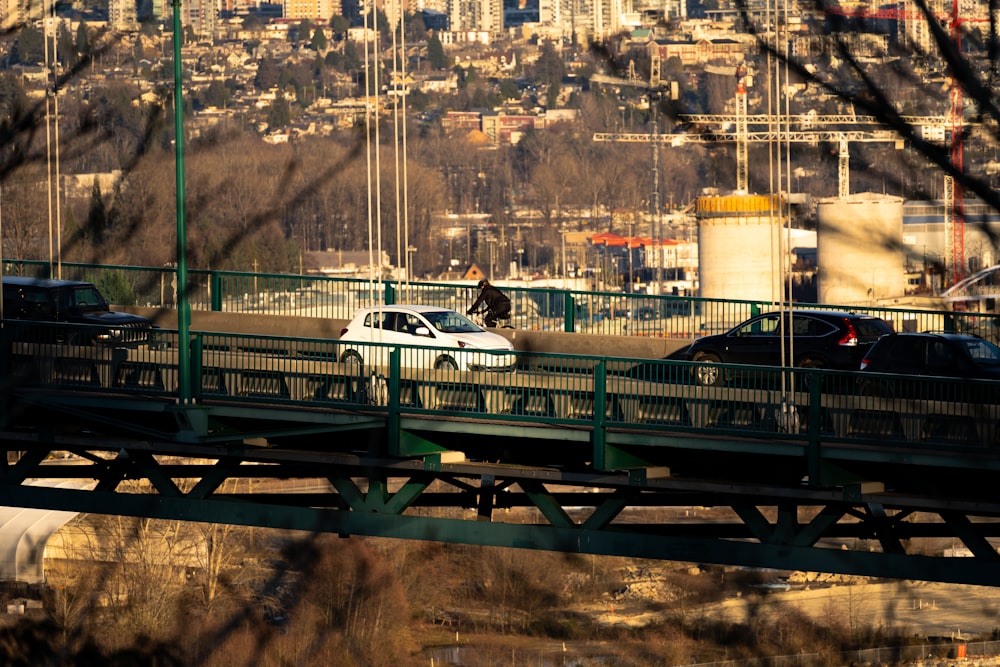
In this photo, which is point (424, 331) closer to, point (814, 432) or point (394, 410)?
point (394, 410)

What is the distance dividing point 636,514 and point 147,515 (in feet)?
140

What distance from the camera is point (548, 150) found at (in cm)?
18288

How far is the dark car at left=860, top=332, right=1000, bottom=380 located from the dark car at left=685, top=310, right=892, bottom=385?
2.05 m

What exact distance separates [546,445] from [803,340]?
6.04 m

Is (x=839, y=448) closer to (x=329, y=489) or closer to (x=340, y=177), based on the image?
(x=329, y=489)

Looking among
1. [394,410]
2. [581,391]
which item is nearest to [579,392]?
[581,391]

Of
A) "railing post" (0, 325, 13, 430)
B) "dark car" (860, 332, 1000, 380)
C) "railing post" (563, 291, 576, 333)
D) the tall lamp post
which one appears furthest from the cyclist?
"railing post" (0, 325, 13, 430)

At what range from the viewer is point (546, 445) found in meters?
19.9

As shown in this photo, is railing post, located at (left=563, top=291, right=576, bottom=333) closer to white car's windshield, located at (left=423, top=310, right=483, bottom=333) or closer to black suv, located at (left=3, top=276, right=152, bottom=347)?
white car's windshield, located at (left=423, top=310, right=483, bottom=333)

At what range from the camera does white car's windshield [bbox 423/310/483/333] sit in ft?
85.0

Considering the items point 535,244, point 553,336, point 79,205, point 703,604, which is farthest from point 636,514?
point 535,244

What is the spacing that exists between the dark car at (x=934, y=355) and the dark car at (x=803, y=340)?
2.05 metres

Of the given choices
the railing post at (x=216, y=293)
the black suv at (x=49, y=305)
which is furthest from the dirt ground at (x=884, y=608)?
the black suv at (x=49, y=305)

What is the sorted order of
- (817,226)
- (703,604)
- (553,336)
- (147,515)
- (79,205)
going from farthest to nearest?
(79,205) < (703,604) < (553,336) < (147,515) < (817,226)
